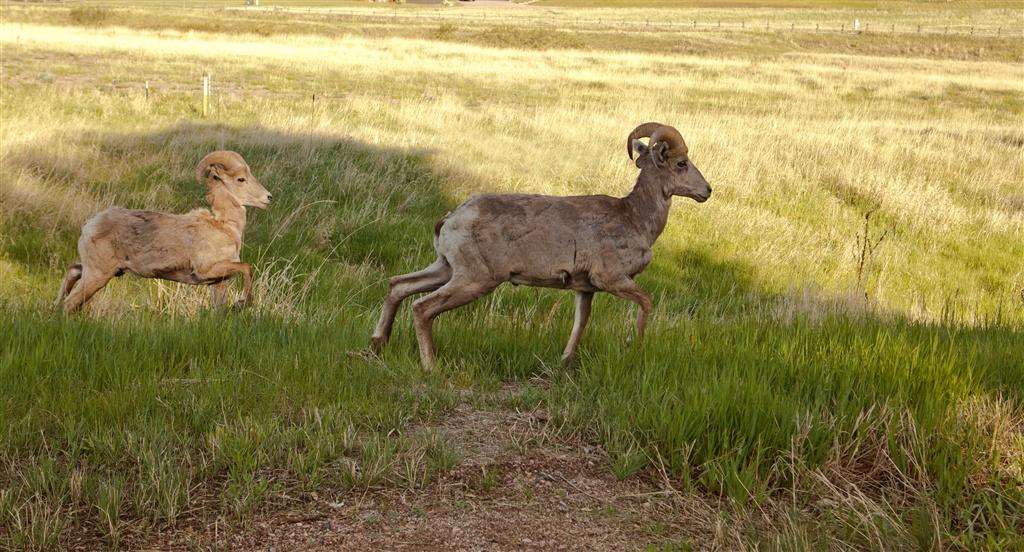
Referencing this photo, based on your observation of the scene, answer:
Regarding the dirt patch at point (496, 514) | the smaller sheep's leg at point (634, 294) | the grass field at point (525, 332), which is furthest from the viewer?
the smaller sheep's leg at point (634, 294)

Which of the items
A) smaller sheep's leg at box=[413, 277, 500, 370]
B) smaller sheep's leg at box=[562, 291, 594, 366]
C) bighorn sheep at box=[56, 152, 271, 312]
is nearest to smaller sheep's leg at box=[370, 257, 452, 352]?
smaller sheep's leg at box=[413, 277, 500, 370]

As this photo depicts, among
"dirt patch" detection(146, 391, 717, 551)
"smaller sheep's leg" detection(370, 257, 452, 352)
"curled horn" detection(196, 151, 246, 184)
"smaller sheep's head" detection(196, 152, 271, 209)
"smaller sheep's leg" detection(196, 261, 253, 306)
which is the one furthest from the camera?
"smaller sheep's head" detection(196, 152, 271, 209)

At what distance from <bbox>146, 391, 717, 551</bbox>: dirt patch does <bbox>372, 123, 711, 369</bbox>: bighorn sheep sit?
1143 millimetres

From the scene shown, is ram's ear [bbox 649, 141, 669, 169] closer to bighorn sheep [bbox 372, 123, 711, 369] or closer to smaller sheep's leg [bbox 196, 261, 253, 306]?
bighorn sheep [bbox 372, 123, 711, 369]

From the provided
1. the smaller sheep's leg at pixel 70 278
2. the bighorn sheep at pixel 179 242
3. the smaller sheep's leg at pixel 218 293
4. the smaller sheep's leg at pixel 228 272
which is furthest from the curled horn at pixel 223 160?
the smaller sheep's leg at pixel 70 278

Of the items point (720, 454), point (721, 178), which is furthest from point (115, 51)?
point (720, 454)

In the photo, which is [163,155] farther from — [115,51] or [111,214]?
[115,51]

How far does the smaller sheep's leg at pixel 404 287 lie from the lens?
6.05 metres

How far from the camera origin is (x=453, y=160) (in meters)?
15.8

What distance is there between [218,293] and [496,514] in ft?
13.8

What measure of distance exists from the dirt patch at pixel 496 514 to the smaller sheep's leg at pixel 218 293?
3440 millimetres

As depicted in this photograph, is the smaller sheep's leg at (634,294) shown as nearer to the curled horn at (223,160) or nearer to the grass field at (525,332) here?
the grass field at (525,332)

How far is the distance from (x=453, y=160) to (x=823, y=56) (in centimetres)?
5708

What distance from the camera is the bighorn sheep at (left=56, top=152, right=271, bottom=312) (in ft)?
23.7
